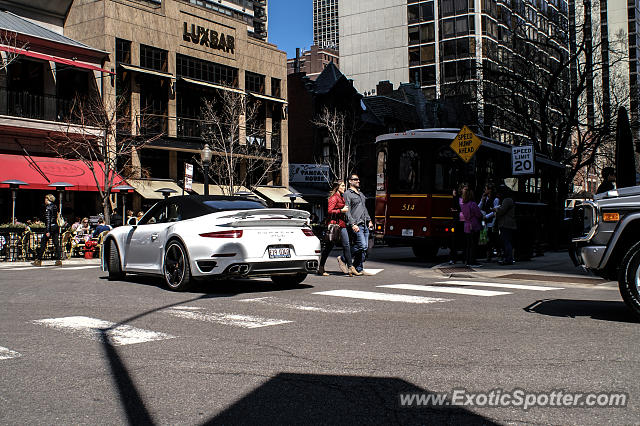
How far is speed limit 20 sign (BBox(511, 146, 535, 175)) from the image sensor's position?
62.1 feet

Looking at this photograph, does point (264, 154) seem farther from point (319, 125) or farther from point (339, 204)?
point (339, 204)

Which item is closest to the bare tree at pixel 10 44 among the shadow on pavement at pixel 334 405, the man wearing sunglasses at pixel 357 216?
the man wearing sunglasses at pixel 357 216

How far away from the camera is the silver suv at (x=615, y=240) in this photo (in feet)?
20.8

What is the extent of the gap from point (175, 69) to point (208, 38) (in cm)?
377

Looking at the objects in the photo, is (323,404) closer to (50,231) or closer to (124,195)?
(50,231)

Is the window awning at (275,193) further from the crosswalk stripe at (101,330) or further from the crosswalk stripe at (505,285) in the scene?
the crosswalk stripe at (101,330)

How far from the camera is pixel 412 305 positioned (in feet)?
26.2

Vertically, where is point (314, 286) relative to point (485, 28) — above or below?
below

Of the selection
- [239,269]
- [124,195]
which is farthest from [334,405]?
[124,195]

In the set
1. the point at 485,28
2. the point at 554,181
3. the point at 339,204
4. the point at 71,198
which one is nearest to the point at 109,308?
the point at 339,204

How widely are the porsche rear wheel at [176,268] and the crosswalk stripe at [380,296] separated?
1936 mm

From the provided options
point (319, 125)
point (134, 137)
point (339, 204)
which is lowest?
point (339, 204)

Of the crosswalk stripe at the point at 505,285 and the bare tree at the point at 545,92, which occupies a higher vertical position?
the bare tree at the point at 545,92

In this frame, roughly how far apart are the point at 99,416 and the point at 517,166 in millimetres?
17330
